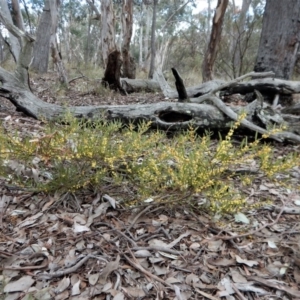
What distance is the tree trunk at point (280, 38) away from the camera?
13.0 ft

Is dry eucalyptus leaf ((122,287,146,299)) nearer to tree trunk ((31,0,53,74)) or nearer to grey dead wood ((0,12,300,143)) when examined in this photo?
grey dead wood ((0,12,300,143))

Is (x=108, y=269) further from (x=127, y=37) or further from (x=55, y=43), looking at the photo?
(x=127, y=37)

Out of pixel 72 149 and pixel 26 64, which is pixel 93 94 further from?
pixel 72 149

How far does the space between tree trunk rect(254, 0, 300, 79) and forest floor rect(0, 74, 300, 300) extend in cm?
281

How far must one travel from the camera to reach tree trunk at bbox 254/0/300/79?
3.95 meters

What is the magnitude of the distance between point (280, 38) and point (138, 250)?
12.5 ft

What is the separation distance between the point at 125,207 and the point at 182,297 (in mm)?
652

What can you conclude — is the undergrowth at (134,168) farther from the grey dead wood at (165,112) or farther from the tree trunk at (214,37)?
the tree trunk at (214,37)

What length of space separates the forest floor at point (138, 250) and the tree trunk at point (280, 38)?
2.81 m

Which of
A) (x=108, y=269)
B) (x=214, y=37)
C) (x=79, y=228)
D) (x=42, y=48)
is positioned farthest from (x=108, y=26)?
(x=108, y=269)

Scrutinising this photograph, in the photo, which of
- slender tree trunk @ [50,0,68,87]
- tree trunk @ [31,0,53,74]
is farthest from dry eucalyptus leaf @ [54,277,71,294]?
tree trunk @ [31,0,53,74]

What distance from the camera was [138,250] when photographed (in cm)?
147

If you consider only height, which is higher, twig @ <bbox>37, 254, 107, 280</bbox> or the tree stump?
the tree stump

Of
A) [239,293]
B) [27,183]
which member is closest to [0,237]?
[27,183]
